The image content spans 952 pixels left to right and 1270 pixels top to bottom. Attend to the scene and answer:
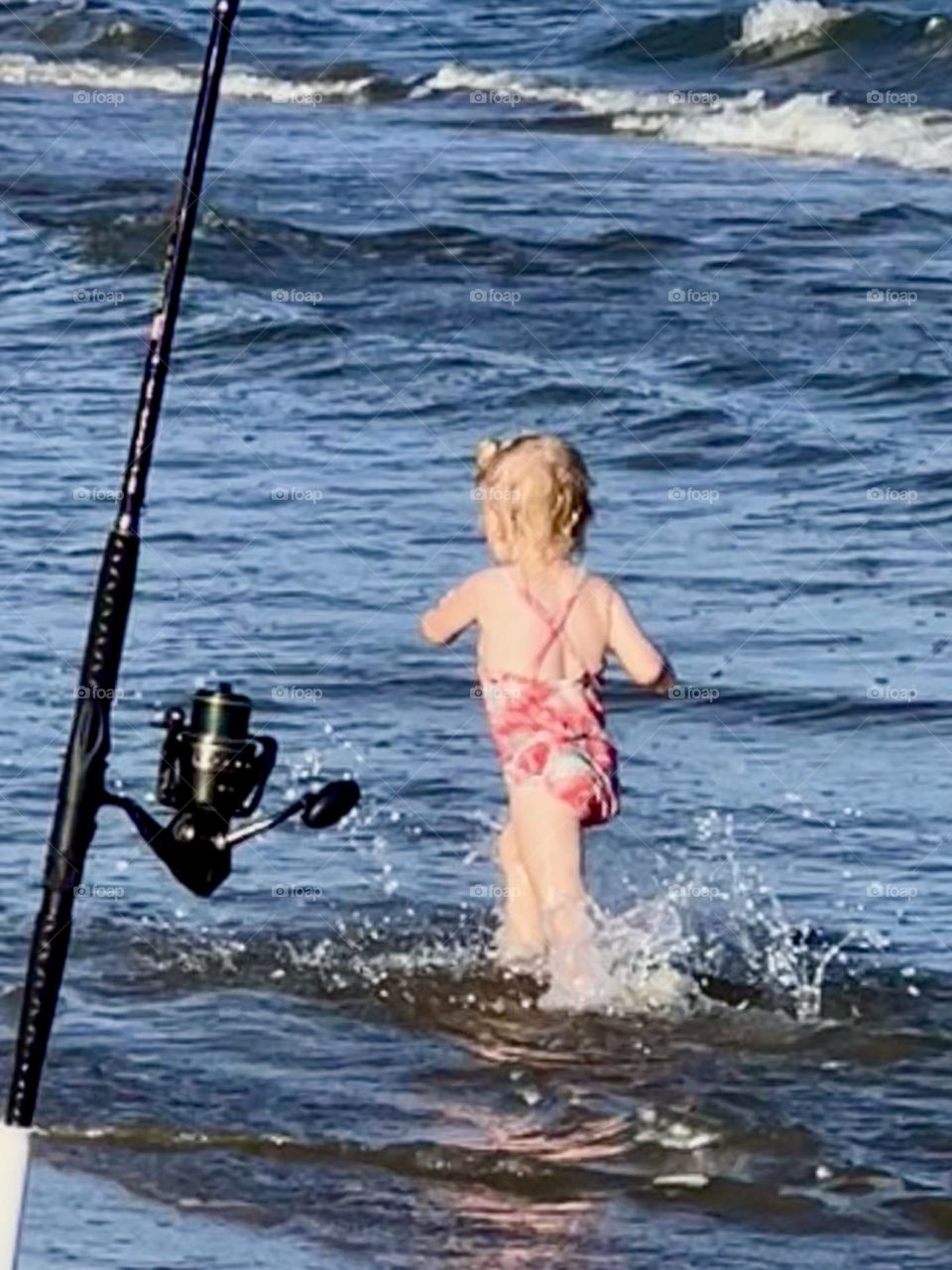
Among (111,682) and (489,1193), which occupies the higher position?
(111,682)

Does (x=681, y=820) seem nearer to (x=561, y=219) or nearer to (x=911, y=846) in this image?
(x=911, y=846)

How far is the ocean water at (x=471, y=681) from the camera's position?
5875 mm

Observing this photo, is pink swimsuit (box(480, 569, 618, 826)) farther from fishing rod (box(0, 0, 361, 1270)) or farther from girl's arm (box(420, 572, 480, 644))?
fishing rod (box(0, 0, 361, 1270))

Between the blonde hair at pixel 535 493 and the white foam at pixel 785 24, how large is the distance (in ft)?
46.5

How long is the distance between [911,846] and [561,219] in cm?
835

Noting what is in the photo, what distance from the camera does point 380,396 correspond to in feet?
40.5

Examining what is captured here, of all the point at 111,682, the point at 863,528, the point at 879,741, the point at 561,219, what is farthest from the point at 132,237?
the point at 111,682

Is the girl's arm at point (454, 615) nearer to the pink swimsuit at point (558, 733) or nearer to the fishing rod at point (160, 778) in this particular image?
the pink swimsuit at point (558, 733)

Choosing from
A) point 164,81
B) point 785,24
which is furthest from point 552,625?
point 164,81

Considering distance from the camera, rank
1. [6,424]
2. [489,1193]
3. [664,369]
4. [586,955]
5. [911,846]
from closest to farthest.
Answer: [489,1193] → [586,955] → [911,846] → [6,424] → [664,369]

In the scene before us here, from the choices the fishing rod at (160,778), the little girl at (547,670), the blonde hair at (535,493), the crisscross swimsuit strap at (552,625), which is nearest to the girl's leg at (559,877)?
the little girl at (547,670)

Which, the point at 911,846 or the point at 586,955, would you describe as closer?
the point at 586,955

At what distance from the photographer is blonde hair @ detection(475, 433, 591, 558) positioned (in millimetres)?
6922

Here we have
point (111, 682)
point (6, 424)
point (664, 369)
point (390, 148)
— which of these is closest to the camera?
point (111, 682)
